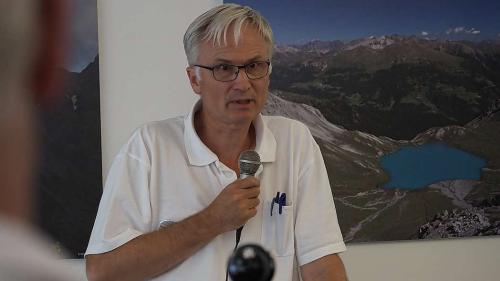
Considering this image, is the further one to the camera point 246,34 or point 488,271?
point 488,271

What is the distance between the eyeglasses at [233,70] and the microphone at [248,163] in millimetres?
182

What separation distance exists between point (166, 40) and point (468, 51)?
1236 mm

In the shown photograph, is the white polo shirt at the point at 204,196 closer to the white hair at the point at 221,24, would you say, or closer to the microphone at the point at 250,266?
the white hair at the point at 221,24

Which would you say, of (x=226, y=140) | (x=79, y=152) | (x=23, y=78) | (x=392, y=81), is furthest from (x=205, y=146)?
(x=392, y=81)

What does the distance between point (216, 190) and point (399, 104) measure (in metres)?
1.23

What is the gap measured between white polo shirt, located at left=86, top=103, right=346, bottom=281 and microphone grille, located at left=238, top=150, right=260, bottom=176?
3.7 inches

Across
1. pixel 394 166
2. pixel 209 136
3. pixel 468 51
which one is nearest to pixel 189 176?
pixel 209 136

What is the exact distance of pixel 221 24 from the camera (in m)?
1.29

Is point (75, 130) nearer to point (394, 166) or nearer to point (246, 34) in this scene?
point (246, 34)

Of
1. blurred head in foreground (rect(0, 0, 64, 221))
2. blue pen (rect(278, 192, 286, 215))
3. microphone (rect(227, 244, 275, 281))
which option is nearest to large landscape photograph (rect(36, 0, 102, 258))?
blue pen (rect(278, 192, 286, 215))

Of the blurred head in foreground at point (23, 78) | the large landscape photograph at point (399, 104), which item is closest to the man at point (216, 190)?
the large landscape photograph at point (399, 104)

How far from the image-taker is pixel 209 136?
1.43m

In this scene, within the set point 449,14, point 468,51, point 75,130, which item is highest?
point 449,14

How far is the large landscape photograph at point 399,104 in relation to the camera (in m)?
2.25
